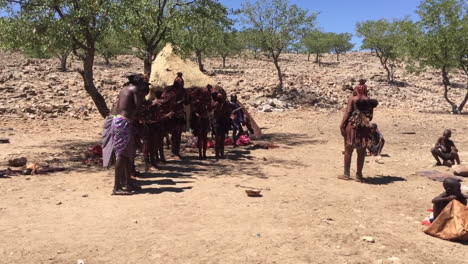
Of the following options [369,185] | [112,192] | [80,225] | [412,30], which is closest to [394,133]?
[369,185]

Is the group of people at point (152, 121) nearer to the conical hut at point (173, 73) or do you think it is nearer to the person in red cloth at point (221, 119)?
the person in red cloth at point (221, 119)

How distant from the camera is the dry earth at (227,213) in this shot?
3928 mm

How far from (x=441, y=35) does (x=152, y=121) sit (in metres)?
17.1

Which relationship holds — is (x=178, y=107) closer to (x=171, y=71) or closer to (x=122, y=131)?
(x=122, y=131)

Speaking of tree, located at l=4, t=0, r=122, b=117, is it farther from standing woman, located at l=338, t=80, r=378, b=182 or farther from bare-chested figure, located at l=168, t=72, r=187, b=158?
standing woman, located at l=338, t=80, r=378, b=182

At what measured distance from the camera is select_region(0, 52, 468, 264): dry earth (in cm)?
393

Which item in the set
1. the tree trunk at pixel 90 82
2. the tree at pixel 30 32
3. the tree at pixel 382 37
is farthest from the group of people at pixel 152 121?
the tree at pixel 382 37

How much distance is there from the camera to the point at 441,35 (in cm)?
1983

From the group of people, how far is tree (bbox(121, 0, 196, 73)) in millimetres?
2614

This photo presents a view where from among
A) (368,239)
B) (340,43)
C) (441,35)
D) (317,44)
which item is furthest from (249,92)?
(340,43)

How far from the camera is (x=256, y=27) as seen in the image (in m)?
23.6

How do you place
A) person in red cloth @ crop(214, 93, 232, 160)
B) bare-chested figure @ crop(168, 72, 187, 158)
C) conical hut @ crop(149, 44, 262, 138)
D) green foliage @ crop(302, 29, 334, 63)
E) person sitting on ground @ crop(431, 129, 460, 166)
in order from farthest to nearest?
green foliage @ crop(302, 29, 334, 63) < conical hut @ crop(149, 44, 262, 138) < person in red cloth @ crop(214, 93, 232, 160) < person sitting on ground @ crop(431, 129, 460, 166) < bare-chested figure @ crop(168, 72, 187, 158)

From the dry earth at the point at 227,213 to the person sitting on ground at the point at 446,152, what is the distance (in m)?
0.35

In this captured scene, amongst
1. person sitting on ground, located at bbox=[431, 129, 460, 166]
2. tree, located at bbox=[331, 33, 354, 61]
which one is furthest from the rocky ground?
tree, located at bbox=[331, 33, 354, 61]
